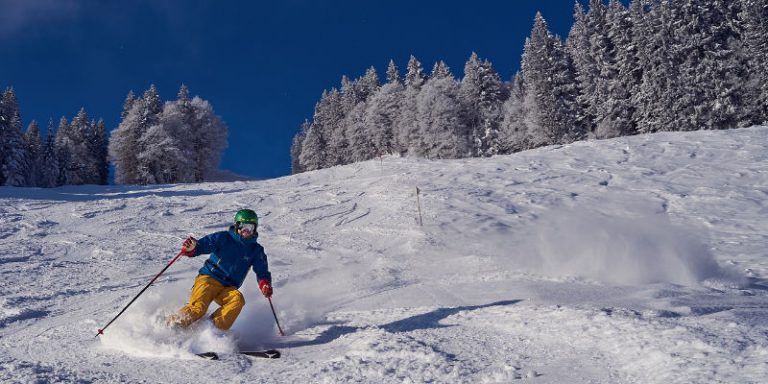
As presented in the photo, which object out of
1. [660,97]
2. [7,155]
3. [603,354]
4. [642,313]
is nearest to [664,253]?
[642,313]

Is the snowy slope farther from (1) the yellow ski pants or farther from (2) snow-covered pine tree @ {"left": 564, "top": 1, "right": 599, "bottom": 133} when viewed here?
(2) snow-covered pine tree @ {"left": 564, "top": 1, "right": 599, "bottom": 133}

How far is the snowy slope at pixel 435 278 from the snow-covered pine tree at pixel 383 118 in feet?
129

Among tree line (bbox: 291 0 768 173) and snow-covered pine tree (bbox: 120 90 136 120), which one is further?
snow-covered pine tree (bbox: 120 90 136 120)

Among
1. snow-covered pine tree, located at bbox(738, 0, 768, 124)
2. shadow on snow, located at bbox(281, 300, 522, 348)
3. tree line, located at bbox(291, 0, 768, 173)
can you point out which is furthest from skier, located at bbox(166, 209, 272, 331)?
snow-covered pine tree, located at bbox(738, 0, 768, 124)

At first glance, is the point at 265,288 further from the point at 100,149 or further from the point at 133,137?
the point at 100,149

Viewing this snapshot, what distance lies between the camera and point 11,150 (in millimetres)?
45188

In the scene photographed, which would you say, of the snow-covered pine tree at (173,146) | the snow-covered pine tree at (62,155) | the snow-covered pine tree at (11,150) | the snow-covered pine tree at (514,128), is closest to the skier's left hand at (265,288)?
the snow-covered pine tree at (173,146)

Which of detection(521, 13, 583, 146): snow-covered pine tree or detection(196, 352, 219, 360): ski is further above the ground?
detection(521, 13, 583, 146): snow-covered pine tree

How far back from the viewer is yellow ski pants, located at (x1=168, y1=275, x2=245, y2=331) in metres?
5.34

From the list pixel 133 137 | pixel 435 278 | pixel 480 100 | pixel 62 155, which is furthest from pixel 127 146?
pixel 435 278

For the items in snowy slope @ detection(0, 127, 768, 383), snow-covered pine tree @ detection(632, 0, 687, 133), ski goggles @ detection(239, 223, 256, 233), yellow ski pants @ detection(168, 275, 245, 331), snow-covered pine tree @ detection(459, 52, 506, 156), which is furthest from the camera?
snow-covered pine tree @ detection(459, 52, 506, 156)

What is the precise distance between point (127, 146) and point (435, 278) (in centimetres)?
4868

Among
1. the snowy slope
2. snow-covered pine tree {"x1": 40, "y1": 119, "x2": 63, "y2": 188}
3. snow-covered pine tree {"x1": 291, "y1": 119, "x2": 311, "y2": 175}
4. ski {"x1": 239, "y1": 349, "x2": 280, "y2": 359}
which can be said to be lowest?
ski {"x1": 239, "y1": 349, "x2": 280, "y2": 359}

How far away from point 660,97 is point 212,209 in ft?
110
